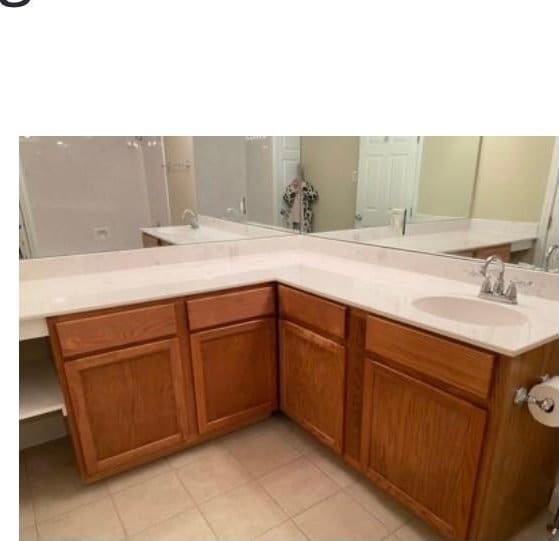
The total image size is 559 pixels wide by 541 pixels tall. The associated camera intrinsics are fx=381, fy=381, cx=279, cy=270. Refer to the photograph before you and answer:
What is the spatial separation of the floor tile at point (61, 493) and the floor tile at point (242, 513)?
494mm

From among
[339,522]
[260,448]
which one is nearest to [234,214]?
[260,448]

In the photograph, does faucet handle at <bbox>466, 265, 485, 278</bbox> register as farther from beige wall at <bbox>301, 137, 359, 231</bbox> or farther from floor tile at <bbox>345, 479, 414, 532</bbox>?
floor tile at <bbox>345, 479, 414, 532</bbox>

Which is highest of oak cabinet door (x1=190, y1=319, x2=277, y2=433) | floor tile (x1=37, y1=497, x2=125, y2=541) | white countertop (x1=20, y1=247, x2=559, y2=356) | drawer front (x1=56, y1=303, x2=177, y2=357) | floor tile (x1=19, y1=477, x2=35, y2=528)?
white countertop (x1=20, y1=247, x2=559, y2=356)

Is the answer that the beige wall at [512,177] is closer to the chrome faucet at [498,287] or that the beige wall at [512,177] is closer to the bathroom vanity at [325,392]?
the chrome faucet at [498,287]

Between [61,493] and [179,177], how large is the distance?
1.55 meters

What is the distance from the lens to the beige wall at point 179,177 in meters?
1.96

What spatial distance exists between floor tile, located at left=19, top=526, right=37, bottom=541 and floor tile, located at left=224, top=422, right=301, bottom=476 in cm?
82

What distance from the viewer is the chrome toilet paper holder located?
110 centimetres

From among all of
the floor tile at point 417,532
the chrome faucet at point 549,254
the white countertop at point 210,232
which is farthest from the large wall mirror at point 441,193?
the floor tile at point 417,532

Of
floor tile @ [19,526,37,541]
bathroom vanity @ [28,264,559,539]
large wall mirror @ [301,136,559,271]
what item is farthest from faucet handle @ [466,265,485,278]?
floor tile @ [19,526,37,541]

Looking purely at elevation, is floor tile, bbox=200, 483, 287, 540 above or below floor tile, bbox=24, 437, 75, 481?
above

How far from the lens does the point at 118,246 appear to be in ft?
6.24

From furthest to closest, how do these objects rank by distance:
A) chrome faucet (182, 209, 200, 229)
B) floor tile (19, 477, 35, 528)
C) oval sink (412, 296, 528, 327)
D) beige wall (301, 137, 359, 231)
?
beige wall (301, 137, 359, 231) < chrome faucet (182, 209, 200, 229) < floor tile (19, 477, 35, 528) < oval sink (412, 296, 528, 327)
